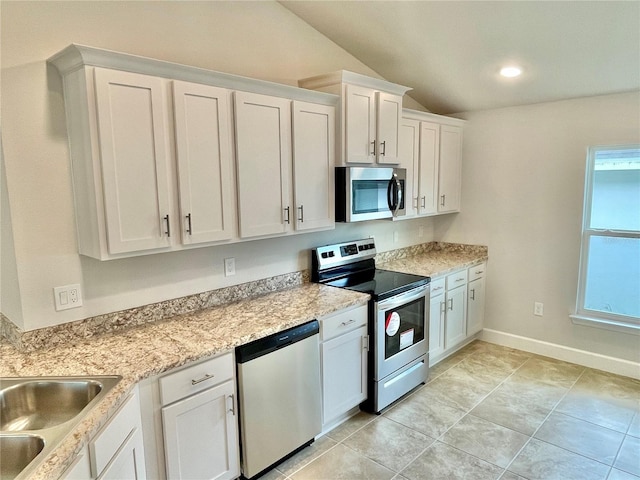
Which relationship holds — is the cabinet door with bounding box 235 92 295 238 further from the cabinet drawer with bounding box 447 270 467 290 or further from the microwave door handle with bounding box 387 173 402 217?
the cabinet drawer with bounding box 447 270 467 290

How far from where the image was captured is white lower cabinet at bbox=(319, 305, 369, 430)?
2627mm

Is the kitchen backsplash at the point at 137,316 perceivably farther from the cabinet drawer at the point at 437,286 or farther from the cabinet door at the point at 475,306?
the cabinet door at the point at 475,306

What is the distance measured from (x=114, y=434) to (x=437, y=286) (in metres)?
2.71

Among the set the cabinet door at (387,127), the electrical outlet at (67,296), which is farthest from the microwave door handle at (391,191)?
the electrical outlet at (67,296)

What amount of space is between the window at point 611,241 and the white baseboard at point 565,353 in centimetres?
31

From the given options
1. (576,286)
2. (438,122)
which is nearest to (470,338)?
(576,286)

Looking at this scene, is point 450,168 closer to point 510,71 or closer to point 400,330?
point 510,71

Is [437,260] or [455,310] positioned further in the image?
[437,260]

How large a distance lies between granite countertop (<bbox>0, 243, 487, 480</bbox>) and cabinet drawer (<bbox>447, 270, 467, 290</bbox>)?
1226 millimetres

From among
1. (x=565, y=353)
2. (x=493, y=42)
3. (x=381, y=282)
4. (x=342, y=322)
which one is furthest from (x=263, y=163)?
(x=565, y=353)

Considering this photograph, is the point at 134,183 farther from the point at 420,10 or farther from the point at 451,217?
the point at 451,217

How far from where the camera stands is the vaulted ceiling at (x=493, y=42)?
2.58 m

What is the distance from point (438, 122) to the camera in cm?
393

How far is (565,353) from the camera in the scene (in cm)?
388
